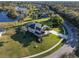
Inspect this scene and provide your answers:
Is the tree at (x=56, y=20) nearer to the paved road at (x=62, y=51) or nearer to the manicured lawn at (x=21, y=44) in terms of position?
the manicured lawn at (x=21, y=44)

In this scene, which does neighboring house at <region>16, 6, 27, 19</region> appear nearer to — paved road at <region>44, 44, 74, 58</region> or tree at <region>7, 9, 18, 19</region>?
tree at <region>7, 9, 18, 19</region>

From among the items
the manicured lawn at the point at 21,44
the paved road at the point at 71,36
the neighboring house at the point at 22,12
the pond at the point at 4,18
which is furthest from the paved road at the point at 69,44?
the pond at the point at 4,18

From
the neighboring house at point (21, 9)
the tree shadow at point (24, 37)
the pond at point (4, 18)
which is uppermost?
the neighboring house at point (21, 9)

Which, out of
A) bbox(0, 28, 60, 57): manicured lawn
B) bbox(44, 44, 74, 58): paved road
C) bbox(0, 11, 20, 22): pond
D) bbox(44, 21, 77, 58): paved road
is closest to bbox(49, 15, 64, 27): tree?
bbox(44, 21, 77, 58): paved road

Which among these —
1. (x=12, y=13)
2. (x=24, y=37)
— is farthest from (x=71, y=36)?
(x=12, y=13)

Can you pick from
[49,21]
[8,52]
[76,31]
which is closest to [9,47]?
[8,52]

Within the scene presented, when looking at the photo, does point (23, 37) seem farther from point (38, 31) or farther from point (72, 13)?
point (72, 13)

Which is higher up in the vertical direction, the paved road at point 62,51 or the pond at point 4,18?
the pond at point 4,18

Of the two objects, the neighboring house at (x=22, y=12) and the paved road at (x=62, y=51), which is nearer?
the paved road at (x=62, y=51)
